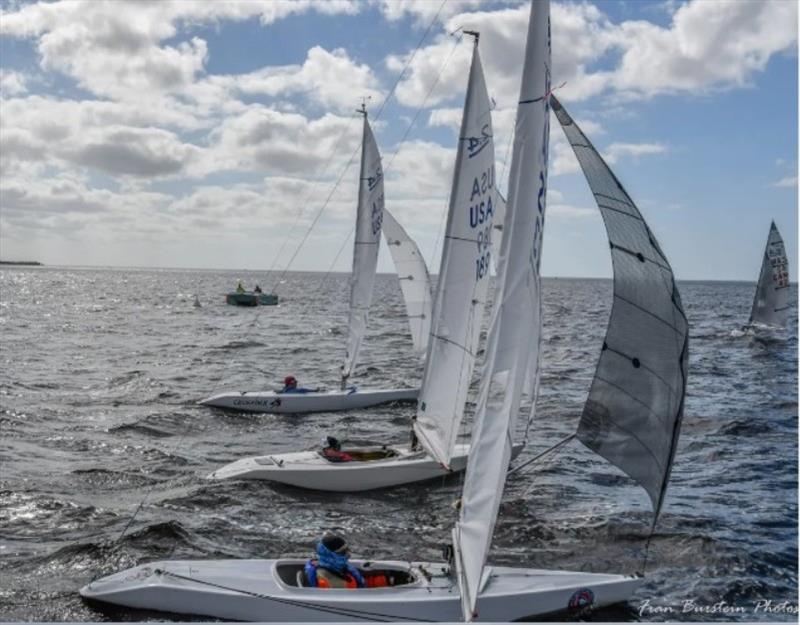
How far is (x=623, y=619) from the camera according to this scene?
457 inches

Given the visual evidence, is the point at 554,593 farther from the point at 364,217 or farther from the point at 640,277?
the point at 364,217

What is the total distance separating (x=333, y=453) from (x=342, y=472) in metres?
0.57

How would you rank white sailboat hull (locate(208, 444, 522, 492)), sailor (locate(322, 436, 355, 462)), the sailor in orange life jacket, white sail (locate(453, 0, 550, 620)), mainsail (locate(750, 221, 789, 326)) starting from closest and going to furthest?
white sail (locate(453, 0, 550, 620)), the sailor in orange life jacket, white sailboat hull (locate(208, 444, 522, 492)), sailor (locate(322, 436, 355, 462)), mainsail (locate(750, 221, 789, 326))

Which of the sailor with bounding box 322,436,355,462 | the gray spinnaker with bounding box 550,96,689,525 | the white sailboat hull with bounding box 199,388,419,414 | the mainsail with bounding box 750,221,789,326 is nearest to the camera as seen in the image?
the gray spinnaker with bounding box 550,96,689,525

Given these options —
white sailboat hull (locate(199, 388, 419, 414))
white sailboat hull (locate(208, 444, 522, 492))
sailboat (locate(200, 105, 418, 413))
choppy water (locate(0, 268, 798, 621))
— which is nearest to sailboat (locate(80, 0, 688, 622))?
choppy water (locate(0, 268, 798, 621))

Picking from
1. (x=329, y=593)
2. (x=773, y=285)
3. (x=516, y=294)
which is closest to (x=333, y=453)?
(x=329, y=593)

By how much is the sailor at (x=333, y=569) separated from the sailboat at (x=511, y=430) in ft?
0.76

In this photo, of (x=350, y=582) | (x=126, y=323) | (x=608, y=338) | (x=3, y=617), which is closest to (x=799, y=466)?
(x=608, y=338)

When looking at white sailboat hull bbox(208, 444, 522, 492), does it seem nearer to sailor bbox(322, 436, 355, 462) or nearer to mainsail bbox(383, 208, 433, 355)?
sailor bbox(322, 436, 355, 462)

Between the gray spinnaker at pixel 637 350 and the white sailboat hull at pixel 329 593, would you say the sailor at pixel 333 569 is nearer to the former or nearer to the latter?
the white sailboat hull at pixel 329 593

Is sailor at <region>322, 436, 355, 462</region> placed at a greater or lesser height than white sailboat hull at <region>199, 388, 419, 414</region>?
greater

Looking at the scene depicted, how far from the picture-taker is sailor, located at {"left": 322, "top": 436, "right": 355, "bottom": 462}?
1745 centimetres

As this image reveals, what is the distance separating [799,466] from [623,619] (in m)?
11.1

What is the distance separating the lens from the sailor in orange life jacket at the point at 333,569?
10695 mm
